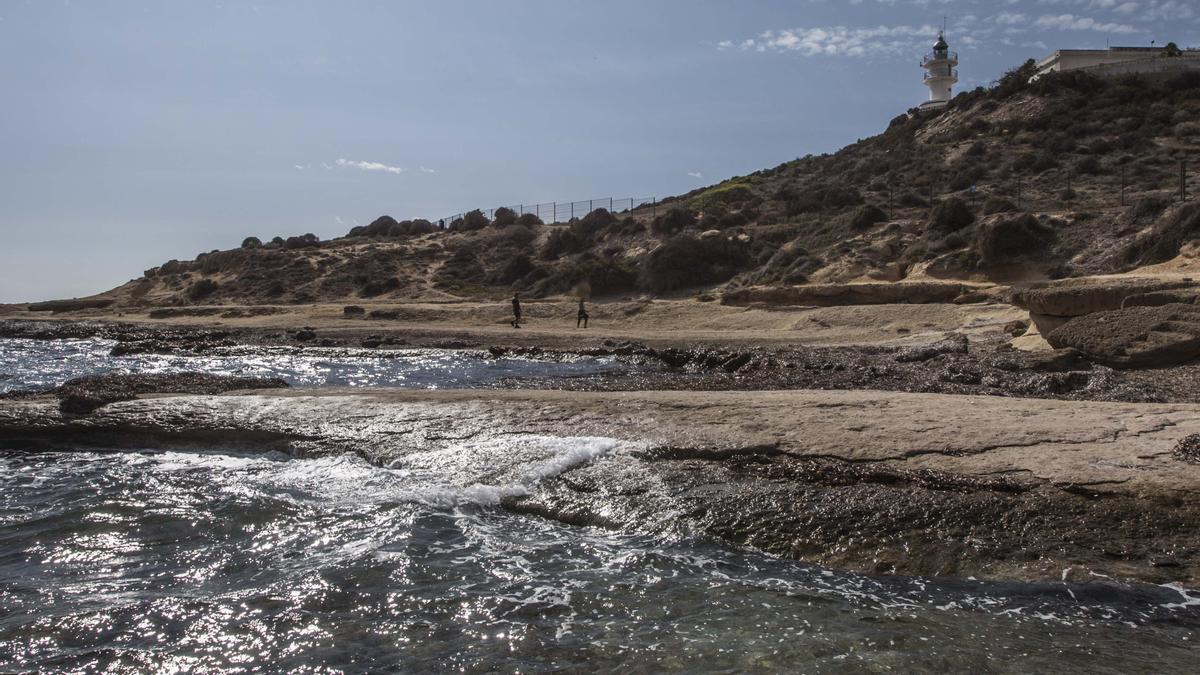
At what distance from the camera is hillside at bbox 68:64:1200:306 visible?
28158mm

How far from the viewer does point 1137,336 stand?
463 inches

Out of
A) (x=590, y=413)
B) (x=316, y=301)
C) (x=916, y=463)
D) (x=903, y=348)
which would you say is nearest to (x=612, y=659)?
(x=916, y=463)

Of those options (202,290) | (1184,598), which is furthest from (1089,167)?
(202,290)

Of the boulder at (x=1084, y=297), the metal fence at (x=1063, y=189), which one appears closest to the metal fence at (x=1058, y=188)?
the metal fence at (x=1063, y=189)

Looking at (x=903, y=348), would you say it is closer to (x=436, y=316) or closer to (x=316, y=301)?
(x=436, y=316)

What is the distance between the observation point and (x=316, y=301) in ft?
148

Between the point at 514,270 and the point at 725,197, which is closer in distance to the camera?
the point at 514,270

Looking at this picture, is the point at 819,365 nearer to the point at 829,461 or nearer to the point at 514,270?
the point at 829,461

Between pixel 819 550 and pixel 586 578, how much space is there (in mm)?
1526

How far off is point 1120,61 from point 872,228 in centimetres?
3557

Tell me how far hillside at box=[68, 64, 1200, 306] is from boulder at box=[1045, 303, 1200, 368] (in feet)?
43.8

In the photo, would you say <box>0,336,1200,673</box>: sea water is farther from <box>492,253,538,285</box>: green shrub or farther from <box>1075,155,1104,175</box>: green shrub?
<box>1075,155,1104,175</box>: green shrub

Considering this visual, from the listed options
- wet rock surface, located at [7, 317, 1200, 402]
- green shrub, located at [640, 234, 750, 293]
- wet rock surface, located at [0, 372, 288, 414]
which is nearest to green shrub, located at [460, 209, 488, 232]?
green shrub, located at [640, 234, 750, 293]

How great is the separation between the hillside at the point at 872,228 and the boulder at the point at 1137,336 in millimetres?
13341
